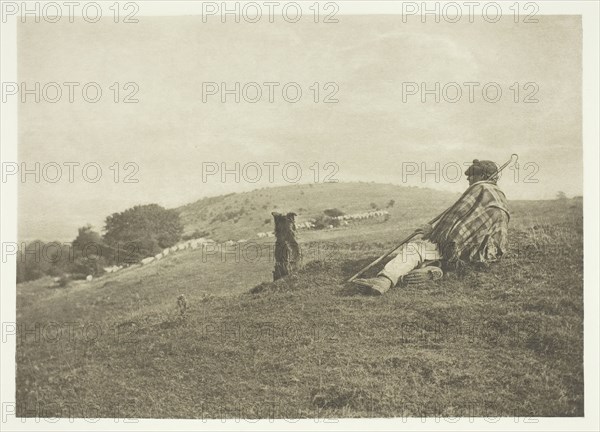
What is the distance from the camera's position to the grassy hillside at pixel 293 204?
379 inches

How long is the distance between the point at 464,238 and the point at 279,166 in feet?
9.70

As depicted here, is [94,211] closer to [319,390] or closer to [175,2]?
[175,2]

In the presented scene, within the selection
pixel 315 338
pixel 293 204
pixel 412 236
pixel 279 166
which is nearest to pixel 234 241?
pixel 293 204

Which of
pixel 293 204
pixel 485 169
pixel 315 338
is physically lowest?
pixel 315 338

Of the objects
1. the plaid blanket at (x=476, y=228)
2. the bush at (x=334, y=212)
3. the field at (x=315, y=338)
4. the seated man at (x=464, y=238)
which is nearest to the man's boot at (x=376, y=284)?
the seated man at (x=464, y=238)

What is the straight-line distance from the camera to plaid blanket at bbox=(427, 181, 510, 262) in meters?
9.26

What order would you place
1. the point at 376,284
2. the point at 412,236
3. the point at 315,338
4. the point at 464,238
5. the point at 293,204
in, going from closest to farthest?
the point at 315,338 → the point at 376,284 → the point at 464,238 → the point at 412,236 → the point at 293,204

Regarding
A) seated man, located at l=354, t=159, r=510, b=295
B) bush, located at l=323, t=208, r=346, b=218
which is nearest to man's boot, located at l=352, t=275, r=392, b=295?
seated man, located at l=354, t=159, r=510, b=295

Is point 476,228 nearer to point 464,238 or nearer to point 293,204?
point 464,238

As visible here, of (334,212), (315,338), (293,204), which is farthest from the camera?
(334,212)

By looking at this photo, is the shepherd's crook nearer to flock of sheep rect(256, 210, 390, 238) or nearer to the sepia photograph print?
the sepia photograph print

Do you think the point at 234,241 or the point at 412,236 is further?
the point at 234,241

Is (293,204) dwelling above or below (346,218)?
above

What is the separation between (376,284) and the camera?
29.8 ft
